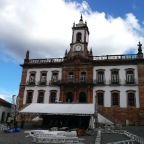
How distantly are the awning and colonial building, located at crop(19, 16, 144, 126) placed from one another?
24 centimetres

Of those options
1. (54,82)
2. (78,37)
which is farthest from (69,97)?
(78,37)

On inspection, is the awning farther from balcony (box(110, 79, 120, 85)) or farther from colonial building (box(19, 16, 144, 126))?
balcony (box(110, 79, 120, 85))

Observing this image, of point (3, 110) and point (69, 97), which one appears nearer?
point (69, 97)

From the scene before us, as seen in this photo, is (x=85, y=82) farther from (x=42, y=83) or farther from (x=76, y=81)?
(x=42, y=83)

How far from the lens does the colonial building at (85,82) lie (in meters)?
28.7

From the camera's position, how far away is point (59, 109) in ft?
78.7

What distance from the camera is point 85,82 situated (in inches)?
1204

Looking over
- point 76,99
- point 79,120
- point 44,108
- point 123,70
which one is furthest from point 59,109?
point 123,70

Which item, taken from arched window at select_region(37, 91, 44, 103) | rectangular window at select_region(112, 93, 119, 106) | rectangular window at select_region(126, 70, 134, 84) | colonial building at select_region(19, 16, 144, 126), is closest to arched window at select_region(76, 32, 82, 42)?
colonial building at select_region(19, 16, 144, 126)

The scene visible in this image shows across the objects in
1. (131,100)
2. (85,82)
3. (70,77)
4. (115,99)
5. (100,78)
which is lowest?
(131,100)

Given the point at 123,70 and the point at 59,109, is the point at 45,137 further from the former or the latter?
the point at 123,70

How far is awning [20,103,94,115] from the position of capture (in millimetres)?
22573

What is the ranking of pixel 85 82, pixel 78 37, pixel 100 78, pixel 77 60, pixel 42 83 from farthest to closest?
pixel 78 37 < pixel 42 83 < pixel 77 60 < pixel 100 78 < pixel 85 82

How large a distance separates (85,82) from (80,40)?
7.59m
